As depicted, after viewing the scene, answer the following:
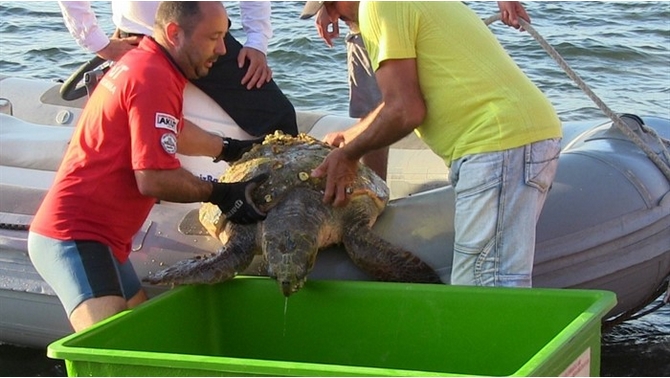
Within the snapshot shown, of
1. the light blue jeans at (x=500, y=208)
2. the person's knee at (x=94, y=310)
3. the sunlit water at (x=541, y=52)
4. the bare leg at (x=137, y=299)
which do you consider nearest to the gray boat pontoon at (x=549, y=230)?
the bare leg at (x=137, y=299)

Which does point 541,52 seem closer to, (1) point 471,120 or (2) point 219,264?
(1) point 471,120

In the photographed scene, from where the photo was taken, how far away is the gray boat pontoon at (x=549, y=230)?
4.73m

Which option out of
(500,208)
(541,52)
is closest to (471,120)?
(500,208)

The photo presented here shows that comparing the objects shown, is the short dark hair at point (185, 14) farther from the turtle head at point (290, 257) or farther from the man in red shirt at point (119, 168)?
the turtle head at point (290, 257)

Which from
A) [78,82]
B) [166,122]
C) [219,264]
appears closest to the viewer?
[166,122]

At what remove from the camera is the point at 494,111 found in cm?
394

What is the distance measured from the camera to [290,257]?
4258 millimetres

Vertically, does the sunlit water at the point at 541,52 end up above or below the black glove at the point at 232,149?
below

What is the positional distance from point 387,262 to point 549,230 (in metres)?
0.73

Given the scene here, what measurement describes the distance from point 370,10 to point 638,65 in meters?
7.56

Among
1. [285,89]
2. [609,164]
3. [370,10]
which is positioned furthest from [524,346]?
[285,89]

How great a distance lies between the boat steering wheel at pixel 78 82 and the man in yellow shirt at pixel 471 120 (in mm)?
2499

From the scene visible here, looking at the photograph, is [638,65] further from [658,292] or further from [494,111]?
[494,111]

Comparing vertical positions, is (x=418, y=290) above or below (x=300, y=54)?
above
